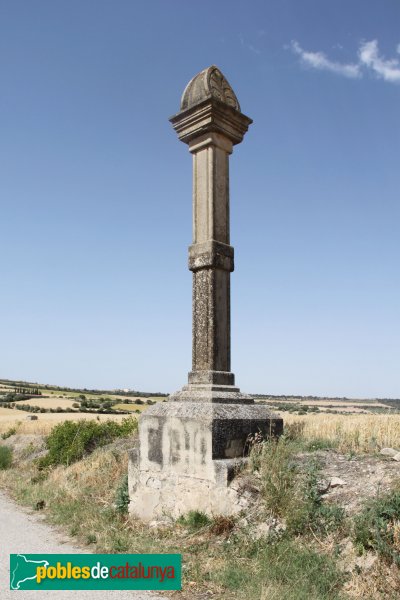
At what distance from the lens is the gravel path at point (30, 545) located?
4457 millimetres

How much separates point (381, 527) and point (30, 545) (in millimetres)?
4147

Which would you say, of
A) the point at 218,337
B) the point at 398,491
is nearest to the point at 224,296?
the point at 218,337

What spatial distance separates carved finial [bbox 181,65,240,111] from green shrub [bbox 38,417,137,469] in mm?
7255

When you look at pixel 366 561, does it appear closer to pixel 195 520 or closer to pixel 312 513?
pixel 312 513

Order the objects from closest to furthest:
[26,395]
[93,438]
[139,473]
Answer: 1. [139,473]
2. [93,438]
3. [26,395]

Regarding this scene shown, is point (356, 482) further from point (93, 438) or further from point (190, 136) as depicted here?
point (93, 438)

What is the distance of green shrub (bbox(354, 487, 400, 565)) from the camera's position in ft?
13.7

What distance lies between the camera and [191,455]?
6176 mm

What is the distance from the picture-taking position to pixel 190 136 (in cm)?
750

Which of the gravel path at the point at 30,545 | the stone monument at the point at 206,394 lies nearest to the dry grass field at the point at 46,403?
the gravel path at the point at 30,545

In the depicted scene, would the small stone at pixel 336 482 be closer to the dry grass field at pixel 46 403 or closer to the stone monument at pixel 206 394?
the stone monument at pixel 206 394

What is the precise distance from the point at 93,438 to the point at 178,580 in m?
7.49

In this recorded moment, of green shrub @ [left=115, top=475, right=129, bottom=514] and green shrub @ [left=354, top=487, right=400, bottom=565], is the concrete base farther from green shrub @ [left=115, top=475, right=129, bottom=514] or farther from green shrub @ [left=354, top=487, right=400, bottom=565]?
green shrub @ [left=354, top=487, right=400, bottom=565]
